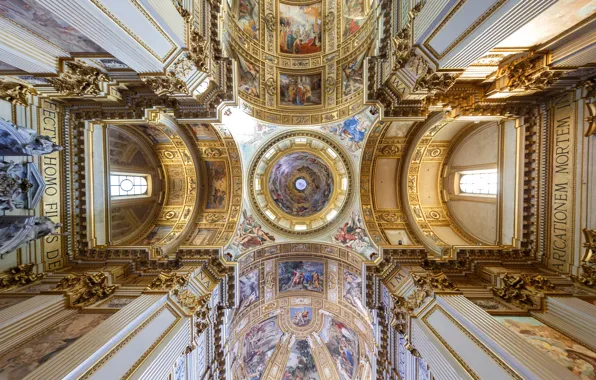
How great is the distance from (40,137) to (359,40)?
42.6 ft

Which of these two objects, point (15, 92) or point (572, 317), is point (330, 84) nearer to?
point (15, 92)

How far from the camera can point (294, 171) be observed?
611 inches

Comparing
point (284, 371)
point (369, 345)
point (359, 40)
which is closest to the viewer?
point (359, 40)

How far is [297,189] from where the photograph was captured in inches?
615

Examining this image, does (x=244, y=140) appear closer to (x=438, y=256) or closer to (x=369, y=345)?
(x=438, y=256)

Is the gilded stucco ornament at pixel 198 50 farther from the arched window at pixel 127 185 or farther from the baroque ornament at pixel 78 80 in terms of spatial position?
the arched window at pixel 127 185

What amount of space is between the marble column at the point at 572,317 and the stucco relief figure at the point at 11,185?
15.8m

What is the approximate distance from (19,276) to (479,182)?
63.9 feet

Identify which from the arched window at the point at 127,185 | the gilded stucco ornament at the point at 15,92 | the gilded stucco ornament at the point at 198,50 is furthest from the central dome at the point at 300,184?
the gilded stucco ornament at the point at 15,92

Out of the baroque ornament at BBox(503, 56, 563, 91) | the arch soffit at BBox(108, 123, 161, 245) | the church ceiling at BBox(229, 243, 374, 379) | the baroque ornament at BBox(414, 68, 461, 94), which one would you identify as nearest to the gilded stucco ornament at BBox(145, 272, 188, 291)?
the church ceiling at BBox(229, 243, 374, 379)

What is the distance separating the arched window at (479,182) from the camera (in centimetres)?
1102

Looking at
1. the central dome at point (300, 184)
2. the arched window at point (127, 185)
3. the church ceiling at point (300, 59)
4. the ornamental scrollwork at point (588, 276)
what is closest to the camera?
the ornamental scrollwork at point (588, 276)

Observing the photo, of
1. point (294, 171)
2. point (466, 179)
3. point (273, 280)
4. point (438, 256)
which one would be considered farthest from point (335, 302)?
point (466, 179)

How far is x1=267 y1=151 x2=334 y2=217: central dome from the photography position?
48.0 ft
